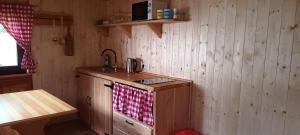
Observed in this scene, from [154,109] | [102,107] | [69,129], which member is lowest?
[69,129]

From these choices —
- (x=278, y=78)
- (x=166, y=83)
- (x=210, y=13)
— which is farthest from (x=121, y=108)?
(x=278, y=78)

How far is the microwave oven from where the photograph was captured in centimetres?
251

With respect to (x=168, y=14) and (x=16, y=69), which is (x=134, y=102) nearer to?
(x=168, y=14)

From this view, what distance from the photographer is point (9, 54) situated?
118 inches

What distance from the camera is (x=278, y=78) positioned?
177 cm

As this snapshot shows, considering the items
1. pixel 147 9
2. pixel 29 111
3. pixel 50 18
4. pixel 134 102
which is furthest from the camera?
pixel 50 18

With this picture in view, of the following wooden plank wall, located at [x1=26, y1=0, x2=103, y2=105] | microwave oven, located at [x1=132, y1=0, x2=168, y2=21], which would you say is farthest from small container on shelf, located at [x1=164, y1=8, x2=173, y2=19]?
wooden plank wall, located at [x1=26, y1=0, x2=103, y2=105]

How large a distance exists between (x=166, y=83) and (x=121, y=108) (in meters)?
0.65

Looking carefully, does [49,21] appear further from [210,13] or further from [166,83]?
[210,13]

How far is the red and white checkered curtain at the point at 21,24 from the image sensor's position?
2779 millimetres

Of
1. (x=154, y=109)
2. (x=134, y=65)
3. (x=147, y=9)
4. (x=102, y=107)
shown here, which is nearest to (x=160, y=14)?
→ (x=147, y=9)

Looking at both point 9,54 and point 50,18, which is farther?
point 50,18

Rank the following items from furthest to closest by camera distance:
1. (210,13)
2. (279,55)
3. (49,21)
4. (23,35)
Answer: (49,21)
(23,35)
(210,13)
(279,55)

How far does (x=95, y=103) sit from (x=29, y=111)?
4.34 feet
